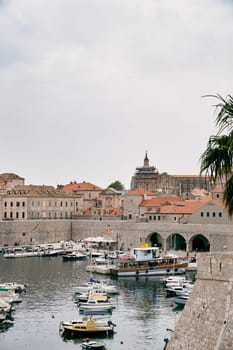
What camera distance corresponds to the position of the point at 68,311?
4541 cm

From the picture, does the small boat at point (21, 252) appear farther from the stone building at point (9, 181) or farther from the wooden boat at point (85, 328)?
the wooden boat at point (85, 328)

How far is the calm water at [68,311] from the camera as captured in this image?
119 feet

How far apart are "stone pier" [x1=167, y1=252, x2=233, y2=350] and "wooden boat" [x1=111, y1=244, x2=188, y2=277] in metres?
47.0

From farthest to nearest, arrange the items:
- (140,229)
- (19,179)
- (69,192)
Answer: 1. (19,179)
2. (69,192)
3. (140,229)

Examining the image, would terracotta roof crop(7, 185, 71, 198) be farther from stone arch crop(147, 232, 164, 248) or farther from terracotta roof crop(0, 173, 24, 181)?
stone arch crop(147, 232, 164, 248)

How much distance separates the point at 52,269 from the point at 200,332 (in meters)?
53.2

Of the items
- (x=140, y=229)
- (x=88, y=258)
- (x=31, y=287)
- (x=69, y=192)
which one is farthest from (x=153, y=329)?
(x=69, y=192)

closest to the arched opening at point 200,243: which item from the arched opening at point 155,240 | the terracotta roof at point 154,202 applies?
the arched opening at point 155,240

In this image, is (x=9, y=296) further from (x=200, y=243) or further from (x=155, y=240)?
(x=155, y=240)

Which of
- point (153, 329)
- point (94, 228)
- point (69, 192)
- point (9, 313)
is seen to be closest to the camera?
point (153, 329)

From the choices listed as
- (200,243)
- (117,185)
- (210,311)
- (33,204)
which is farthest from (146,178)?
(210,311)

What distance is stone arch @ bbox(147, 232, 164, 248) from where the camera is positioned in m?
86.9

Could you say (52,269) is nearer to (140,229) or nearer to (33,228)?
(140,229)

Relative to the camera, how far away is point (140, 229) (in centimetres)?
8794
